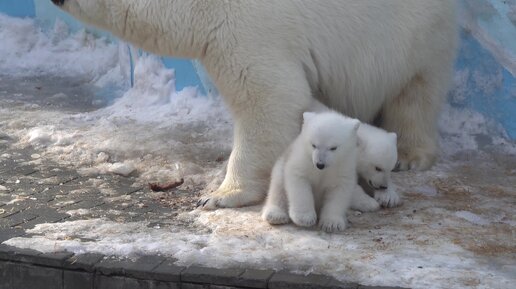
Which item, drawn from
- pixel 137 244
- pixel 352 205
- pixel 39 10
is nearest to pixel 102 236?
pixel 137 244

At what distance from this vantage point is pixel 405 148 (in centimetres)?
521

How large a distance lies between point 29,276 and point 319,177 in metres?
1.35

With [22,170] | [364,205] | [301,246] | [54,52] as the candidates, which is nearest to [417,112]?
[364,205]

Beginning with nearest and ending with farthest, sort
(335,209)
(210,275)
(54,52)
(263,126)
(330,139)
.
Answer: (210,275), (330,139), (335,209), (263,126), (54,52)

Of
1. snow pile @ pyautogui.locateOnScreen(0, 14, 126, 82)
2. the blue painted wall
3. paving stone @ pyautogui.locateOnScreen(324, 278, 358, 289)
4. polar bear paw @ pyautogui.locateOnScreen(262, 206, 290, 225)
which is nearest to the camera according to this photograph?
paving stone @ pyautogui.locateOnScreen(324, 278, 358, 289)

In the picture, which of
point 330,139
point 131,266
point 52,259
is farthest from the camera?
point 330,139

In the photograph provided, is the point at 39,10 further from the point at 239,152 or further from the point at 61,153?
the point at 239,152

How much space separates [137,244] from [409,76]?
83.1 inches

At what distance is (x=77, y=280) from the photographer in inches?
148

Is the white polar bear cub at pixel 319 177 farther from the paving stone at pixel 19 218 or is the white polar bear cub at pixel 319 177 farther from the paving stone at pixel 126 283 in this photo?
the paving stone at pixel 19 218

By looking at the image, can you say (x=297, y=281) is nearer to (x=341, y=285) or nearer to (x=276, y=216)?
(x=341, y=285)

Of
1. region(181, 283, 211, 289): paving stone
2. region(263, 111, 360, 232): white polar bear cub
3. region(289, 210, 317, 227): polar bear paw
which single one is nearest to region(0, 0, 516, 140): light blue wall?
region(263, 111, 360, 232): white polar bear cub

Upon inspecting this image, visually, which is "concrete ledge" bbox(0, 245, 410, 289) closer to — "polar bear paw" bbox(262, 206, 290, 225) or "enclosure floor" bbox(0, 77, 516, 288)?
"enclosure floor" bbox(0, 77, 516, 288)

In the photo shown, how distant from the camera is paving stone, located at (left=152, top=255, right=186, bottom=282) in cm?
356
